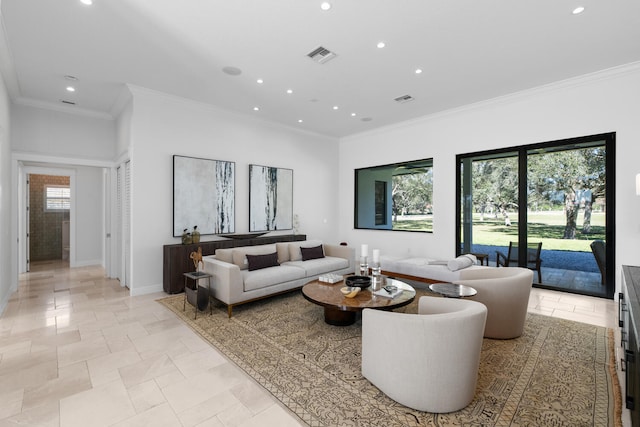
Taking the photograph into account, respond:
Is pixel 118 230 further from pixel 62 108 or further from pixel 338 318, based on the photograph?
pixel 338 318

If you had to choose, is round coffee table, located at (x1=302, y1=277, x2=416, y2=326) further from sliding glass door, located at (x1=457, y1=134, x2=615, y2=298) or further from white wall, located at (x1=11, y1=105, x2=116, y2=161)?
white wall, located at (x1=11, y1=105, x2=116, y2=161)

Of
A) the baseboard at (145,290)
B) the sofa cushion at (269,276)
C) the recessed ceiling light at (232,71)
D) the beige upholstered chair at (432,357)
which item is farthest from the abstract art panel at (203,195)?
the beige upholstered chair at (432,357)

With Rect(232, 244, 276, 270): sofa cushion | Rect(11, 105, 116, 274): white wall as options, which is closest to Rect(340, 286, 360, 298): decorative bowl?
Rect(232, 244, 276, 270): sofa cushion

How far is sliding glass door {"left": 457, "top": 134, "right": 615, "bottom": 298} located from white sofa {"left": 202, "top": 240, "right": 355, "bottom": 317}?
270 centimetres

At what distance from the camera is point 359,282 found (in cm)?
377

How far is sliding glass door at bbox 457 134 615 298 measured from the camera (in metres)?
4.68

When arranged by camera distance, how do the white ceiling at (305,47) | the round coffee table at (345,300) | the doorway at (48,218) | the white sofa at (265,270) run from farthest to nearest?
the doorway at (48,218), the white sofa at (265,270), the round coffee table at (345,300), the white ceiling at (305,47)

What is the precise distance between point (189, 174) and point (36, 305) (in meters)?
2.92

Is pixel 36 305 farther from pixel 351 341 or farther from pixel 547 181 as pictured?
pixel 547 181

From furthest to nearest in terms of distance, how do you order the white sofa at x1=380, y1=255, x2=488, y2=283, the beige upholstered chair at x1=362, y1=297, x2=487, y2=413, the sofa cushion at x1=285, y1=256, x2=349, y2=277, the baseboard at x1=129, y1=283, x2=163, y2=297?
the sofa cushion at x1=285, y1=256, x2=349, y2=277, the baseboard at x1=129, y1=283, x2=163, y2=297, the white sofa at x1=380, y1=255, x2=488, y2=283, the beige upholstered chair at x1=362, y1=297, x2=487, y2=413

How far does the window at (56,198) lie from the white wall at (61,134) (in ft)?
10.6

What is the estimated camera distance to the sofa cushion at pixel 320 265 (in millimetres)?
5068

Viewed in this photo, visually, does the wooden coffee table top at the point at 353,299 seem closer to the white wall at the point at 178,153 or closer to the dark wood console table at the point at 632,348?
the dark wood console table at the point at 632,348

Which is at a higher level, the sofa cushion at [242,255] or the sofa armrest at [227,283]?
the sofa cushion at [242,255]
